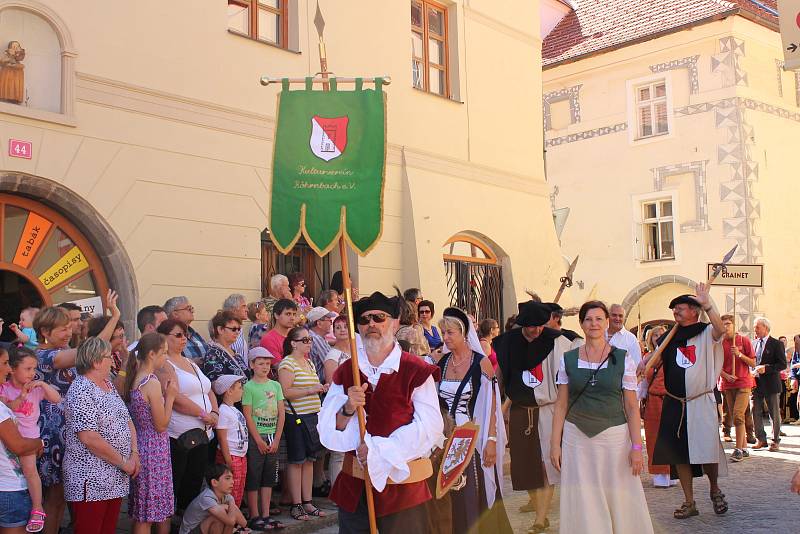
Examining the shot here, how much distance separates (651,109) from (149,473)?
20331 mm

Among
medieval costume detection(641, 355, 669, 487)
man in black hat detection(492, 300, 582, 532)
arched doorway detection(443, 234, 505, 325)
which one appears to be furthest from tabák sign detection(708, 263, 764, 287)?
man in black hat detection(492, 300, 582, 532)

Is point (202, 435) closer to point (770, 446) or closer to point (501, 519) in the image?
point (501, 519)

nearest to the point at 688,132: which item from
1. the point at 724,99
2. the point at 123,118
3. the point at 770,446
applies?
the point at 724,99

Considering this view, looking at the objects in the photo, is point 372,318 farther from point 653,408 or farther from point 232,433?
point 653,408

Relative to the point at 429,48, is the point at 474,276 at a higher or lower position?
lower

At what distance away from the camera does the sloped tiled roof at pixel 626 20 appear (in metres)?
22.6

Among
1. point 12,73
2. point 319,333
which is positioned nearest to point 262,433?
point 319,333

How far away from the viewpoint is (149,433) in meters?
6.52

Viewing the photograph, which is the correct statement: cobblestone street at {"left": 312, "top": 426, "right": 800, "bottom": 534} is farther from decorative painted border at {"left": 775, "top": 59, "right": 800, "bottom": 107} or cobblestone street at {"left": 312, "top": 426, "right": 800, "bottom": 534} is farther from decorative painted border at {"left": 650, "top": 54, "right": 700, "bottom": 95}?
decorative painted border at {"left": 775, "top": 59, "right": 800, "bottom": 107}

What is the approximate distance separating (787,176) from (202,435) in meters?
20.1

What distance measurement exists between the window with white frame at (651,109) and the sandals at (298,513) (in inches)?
726

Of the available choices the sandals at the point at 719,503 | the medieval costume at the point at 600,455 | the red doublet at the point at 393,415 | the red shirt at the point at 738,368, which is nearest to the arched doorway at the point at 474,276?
the red shirt at the point at 738,368

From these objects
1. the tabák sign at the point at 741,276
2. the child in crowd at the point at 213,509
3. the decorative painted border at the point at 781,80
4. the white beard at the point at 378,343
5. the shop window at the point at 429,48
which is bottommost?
the child in crowd at the point at 213,509

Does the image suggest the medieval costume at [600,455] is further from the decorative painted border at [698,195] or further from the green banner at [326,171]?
the decorative painted border at [698,195]
